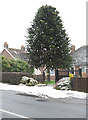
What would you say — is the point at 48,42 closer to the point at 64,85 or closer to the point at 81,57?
the point at 64,85

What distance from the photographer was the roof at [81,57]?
42.6 meters

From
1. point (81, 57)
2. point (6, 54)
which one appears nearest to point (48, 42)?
point (81, 57)

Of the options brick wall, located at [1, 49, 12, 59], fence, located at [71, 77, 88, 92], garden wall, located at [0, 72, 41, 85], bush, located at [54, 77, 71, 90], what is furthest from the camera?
brick wall, located at [1, 49, 12, 59]

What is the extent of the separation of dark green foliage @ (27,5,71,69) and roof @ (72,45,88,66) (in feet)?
33.5

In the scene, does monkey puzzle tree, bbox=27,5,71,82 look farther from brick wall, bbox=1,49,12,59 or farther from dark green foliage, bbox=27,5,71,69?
brick wall, bbox=1,49,12,59

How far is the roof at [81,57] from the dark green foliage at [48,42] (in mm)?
10202

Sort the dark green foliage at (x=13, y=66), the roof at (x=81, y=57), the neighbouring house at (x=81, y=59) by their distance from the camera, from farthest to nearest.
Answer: the roof at (x=81, y=57) → the neighbouring house at (x=81, y=59) → the dark green foliage at (x=13, y=66)

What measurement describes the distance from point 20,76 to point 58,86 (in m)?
6.80

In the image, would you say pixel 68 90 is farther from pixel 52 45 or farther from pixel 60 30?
pixel 60 30

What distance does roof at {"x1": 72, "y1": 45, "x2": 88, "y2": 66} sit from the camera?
140 ft

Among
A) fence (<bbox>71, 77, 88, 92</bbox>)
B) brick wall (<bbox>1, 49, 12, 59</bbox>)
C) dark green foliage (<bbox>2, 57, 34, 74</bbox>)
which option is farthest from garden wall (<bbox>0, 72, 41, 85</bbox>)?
brick wall (<bbox>1, 49, 12, 59</bbox>)

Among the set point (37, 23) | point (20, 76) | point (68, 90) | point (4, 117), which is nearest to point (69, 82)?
point (68, 90)

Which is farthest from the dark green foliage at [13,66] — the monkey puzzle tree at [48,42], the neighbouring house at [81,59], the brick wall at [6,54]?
the brick wall at [6,54]

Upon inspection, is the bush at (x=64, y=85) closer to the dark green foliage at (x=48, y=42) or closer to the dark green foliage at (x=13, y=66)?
the dark green foliage at (x=48, y=42)
